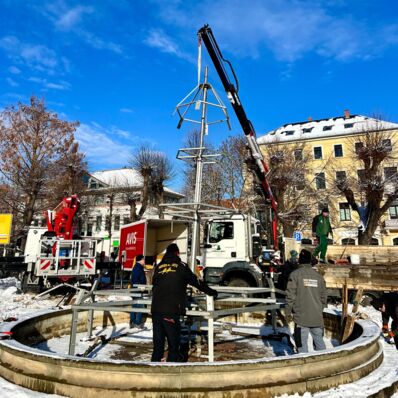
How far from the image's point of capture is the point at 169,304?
182 inches

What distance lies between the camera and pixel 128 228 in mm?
17719

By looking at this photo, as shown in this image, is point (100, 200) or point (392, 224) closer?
point (392, 224)

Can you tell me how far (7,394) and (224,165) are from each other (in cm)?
2609

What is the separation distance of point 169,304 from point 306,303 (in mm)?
1954

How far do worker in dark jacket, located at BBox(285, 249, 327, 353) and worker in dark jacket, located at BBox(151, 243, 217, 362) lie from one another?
1412mm

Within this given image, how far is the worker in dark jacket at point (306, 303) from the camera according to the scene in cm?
494

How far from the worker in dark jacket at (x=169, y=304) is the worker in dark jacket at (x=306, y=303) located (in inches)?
55.6

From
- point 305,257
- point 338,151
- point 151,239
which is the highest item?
point 338,151

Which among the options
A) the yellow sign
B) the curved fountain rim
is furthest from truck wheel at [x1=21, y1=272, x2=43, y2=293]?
the curved fountain rim

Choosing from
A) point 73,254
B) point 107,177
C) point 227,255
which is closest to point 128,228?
point 73,254

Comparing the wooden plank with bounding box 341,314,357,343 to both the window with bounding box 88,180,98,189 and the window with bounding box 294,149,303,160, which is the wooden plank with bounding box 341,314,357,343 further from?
the window with bounding box 88,180,98,189

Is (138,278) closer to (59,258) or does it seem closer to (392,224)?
(59,258)

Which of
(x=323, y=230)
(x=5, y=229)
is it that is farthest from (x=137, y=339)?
(x=5, y=229)

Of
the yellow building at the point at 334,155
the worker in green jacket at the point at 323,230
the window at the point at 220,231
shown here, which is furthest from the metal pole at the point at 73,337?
the yellow building at the point at 334,155
